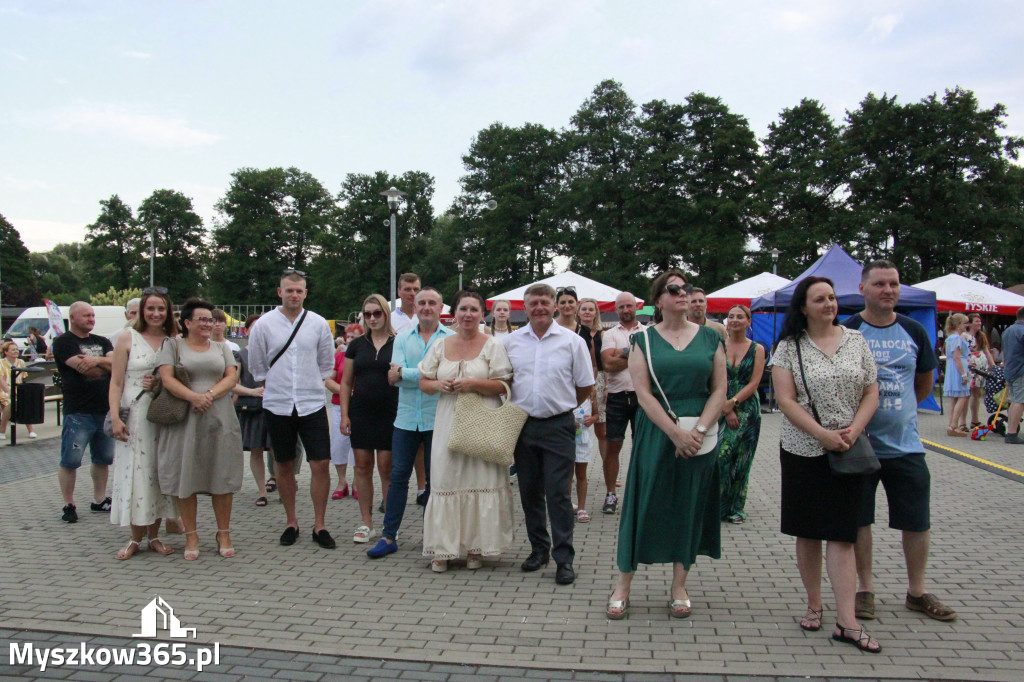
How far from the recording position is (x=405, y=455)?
5570 millimetres

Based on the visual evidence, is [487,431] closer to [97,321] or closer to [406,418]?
[406,418]

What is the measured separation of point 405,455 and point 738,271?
39.8 metres

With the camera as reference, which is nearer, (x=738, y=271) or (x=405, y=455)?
(x=405, y=455)

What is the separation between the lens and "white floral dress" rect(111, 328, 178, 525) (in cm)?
556

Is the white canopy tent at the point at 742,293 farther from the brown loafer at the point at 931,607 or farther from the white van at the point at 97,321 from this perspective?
the white van at the point at 97,321

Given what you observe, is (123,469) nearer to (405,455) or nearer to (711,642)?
(405,455)

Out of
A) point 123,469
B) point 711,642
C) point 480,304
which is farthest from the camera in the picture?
point 123,469

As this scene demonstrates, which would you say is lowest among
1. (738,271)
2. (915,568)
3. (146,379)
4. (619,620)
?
(619,620)

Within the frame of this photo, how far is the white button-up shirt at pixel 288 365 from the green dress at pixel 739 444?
3.22 m

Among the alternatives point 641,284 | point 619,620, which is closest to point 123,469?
point 619,620

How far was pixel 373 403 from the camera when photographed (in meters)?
5.72

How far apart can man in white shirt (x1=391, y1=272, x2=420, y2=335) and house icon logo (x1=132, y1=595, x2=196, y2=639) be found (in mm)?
3131

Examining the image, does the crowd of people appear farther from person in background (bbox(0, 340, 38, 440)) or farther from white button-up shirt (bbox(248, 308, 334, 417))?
person in background (bbox(0, 340, 38, 440))

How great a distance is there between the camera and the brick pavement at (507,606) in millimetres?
3658
